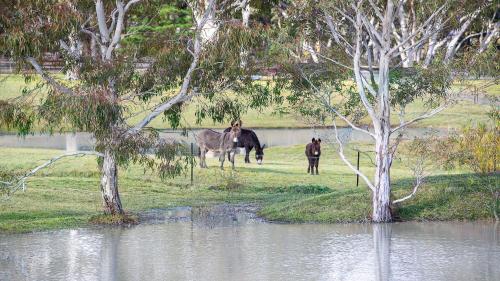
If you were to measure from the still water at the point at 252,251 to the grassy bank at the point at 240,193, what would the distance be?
0.79m

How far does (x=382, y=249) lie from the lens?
69.7 ft

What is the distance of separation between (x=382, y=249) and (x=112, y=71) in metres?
7.25

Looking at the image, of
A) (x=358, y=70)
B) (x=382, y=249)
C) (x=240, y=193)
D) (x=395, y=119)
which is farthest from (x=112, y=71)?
(x=395, y=119)

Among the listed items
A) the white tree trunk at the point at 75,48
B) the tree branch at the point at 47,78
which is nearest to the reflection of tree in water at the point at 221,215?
the tree branch at the point at 47,78

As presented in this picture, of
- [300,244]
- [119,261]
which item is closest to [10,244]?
[119,261]

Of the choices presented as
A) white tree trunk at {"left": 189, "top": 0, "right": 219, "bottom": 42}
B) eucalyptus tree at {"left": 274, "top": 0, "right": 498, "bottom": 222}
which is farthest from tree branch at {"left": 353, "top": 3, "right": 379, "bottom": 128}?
white tree trunk at {"left": 189, "top": 0, "right": 219, "bottom": 42}

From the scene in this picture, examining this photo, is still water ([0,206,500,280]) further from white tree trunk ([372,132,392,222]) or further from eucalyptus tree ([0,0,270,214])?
eucalyptus tree ([0,0,270,214])

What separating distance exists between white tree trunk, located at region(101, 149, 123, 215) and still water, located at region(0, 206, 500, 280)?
0.79m

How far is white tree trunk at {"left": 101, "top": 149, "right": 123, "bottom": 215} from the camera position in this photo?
24969mm

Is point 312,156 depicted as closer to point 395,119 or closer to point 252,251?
point 252,251

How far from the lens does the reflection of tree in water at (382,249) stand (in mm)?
18578

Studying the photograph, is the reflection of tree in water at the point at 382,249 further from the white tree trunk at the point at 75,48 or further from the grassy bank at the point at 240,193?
the white tree trunk at the point at 75,48

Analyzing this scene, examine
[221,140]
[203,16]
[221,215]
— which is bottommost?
[221,215]

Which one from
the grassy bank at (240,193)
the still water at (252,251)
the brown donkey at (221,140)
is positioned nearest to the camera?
the still water at (252,251)
